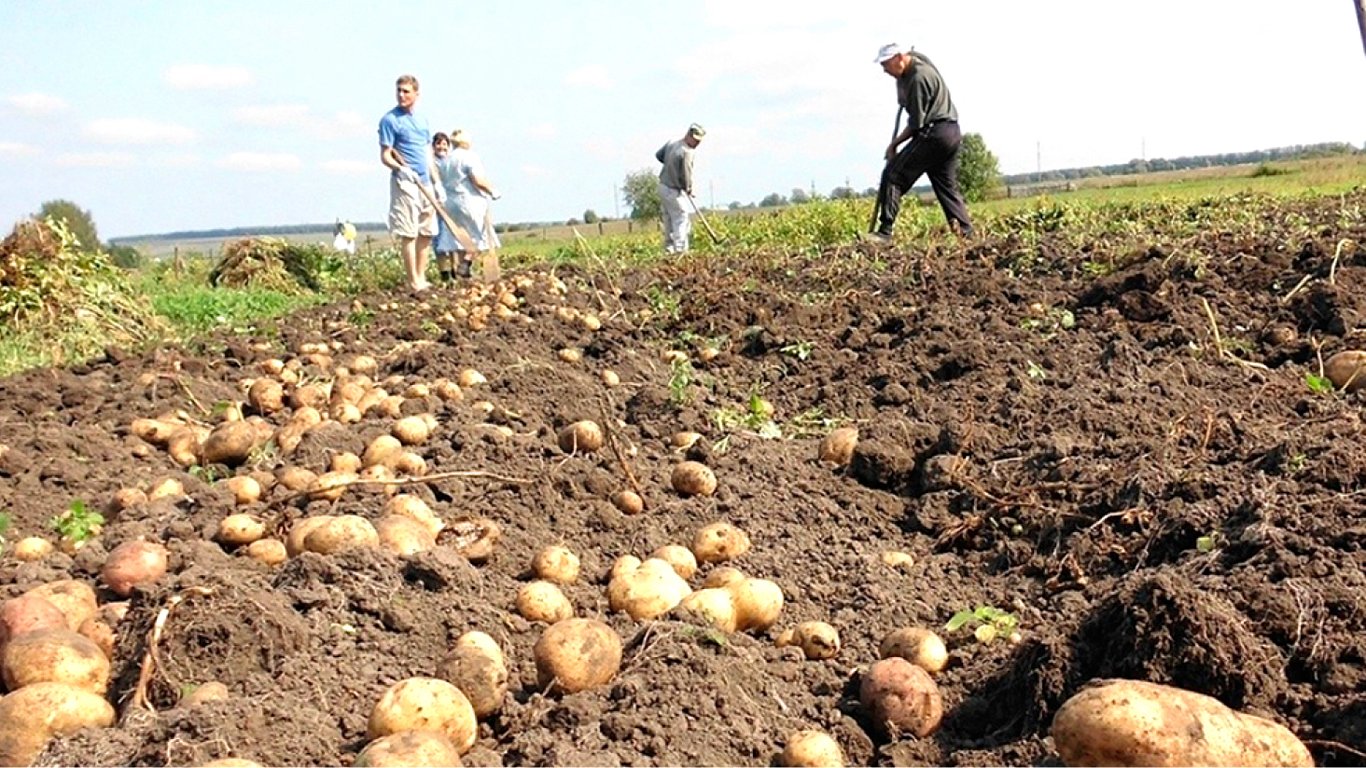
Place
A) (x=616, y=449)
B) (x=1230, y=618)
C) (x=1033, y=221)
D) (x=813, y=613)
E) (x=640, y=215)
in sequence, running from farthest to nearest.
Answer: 1. (x=640, y=215)
2. (x=1033, y=221)
3. (x=616, y=449)
4. (x=813, y=613)
5. (x=1230, y=618)

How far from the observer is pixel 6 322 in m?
8.92

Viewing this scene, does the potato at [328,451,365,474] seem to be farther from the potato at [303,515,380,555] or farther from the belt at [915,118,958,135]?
the belt at [915,118,958,135]

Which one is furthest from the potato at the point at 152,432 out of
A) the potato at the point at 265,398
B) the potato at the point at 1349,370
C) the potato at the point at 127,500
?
the potato at the point at 1349,370

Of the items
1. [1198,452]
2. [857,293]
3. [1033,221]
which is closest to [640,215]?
[1033,221]

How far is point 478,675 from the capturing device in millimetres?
2477

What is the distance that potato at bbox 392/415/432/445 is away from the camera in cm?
457

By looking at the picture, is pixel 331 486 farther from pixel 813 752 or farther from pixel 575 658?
pixel 813 752

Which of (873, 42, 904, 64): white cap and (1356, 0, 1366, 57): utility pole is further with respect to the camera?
(873, 42, 904, 64): white cap

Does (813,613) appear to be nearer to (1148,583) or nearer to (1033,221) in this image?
(1148,583)

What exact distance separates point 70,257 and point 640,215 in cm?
5159

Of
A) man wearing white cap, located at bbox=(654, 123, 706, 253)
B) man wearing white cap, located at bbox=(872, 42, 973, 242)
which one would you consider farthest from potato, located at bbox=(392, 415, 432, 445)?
man wearing white cap, located at bbox=(654, 123, 706, 253)

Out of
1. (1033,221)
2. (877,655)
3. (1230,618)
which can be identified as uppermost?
(1033,221)

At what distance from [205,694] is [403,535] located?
3.10ft

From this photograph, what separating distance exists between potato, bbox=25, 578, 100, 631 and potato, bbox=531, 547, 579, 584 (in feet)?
3.81
